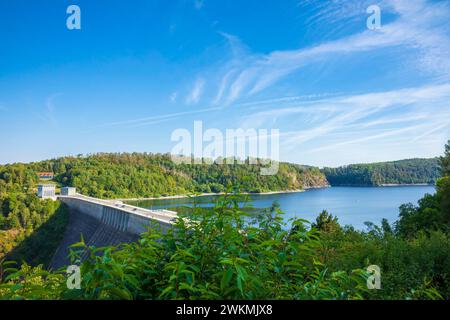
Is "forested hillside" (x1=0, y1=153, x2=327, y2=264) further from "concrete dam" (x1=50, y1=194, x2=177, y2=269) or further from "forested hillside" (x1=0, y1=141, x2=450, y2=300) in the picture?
"forested hillside" (x1=0, y1=141, x2=450, y2=300)

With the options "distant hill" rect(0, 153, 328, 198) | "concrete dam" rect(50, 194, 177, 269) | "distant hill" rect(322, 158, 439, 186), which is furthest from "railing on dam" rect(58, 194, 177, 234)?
"distant hill" rect(322, 158, 439, 186)

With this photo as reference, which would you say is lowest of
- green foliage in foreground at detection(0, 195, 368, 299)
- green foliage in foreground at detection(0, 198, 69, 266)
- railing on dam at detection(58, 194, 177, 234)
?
green foliage in foreground at detection(0, 198, 69, 266)

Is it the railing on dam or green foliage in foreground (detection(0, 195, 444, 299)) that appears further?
the railing on dam

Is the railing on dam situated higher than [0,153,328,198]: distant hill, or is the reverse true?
[0,153,328,198]: distant hill

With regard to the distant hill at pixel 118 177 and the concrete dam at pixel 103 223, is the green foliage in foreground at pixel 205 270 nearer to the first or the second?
the concrete dam at pixel 103 223

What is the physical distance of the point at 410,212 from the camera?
18.5m

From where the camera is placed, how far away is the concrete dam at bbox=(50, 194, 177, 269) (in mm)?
22516

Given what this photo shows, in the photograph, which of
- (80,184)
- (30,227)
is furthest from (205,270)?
(80,184)

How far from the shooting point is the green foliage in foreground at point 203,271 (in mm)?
1188

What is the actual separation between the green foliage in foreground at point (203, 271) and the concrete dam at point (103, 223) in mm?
15900

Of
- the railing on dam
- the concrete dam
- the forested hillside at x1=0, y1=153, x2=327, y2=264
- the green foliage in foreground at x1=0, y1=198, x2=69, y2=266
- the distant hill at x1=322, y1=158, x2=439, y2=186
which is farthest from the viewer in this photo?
the distant hill at x1=322, y1=158, x2=439, y2=186

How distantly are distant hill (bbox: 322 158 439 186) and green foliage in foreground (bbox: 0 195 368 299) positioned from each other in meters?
92.9
